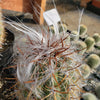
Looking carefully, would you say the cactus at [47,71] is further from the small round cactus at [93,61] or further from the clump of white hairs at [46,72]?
the small round cactus at [93,61]

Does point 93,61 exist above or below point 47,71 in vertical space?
below

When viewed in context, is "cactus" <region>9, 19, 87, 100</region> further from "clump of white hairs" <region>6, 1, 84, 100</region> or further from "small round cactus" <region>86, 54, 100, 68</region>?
"small round cactus" <region>86, 54, 100, 68</region>

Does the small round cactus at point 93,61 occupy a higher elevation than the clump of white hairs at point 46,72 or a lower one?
lower

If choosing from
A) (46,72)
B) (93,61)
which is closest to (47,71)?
(46,72)

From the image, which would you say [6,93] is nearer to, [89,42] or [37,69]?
[37,69]

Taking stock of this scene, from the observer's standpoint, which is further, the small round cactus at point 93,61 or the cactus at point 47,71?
the small round cactus at point 93,61

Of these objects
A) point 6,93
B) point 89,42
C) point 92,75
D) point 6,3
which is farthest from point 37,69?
point 89,42

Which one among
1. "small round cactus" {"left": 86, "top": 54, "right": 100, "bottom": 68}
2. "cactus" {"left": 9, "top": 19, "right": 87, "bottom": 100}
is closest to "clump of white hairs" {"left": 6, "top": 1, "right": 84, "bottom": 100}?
"cactus" {"left": 9, "top": 19, "right": 87, "bottom": 100}

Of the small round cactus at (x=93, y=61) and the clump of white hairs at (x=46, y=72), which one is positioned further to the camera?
the small round cactus at (x=93, y=61)

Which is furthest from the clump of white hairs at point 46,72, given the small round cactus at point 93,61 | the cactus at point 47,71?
the small round cactus at point 93,61

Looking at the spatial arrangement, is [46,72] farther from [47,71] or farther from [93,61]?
[93,61]

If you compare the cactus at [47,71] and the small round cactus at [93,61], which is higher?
the cactus at [47,71]
